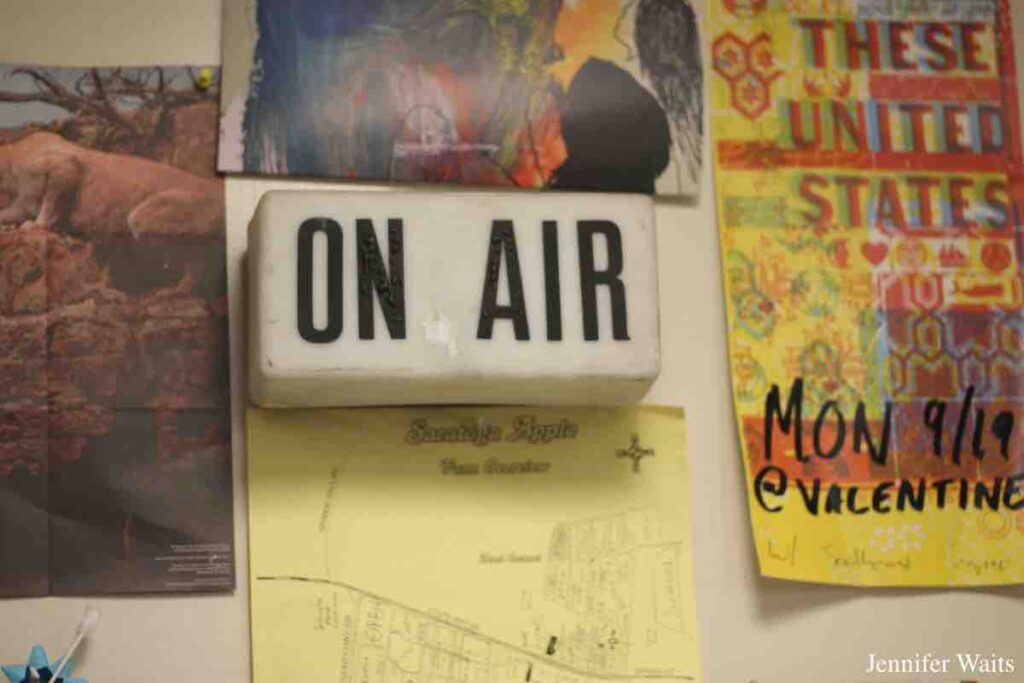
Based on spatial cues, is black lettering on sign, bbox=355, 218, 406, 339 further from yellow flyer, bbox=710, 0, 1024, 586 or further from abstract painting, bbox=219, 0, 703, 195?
yellow flyer, bbox=710, 0, 1024, 586

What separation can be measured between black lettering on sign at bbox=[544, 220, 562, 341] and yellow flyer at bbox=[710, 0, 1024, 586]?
8.4 inches

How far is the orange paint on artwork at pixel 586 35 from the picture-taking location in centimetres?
122

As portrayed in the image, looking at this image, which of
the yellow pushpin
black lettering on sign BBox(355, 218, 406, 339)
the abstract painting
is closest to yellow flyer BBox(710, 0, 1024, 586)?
the abstract painting

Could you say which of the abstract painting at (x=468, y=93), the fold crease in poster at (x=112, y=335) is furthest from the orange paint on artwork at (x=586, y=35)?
the fold crease in poster at (x=112, y=335)

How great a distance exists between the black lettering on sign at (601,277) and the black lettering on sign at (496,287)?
0.05m

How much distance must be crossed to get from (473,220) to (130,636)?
17.5 inches

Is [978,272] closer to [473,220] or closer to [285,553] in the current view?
[473,220]

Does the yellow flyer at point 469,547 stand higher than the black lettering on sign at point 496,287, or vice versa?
the black lettering on sign at point 496,287

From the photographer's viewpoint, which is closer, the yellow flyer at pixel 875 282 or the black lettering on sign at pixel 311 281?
the black lettering on sign at pixel 311 281

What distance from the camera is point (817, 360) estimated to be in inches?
47.8

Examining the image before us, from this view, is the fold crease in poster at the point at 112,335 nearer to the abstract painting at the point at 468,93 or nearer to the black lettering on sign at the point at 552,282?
the abstract painting at the point at 468,93

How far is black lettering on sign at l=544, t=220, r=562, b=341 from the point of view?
3.51ft

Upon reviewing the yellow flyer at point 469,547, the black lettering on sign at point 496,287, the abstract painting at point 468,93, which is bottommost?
the yellow flyer at point 469,547

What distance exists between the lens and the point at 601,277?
108cm
